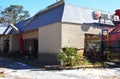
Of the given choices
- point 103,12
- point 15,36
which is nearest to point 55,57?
point 103,12

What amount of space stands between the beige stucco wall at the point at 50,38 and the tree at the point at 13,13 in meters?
50.2

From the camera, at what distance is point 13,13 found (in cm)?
7825

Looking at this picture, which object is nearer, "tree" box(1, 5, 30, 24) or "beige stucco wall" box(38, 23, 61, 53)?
"beige stucco wall" box(38, 23, 61, 53)

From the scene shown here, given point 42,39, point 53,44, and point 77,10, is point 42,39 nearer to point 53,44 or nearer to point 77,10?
point 53,44

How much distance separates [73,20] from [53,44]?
278cm

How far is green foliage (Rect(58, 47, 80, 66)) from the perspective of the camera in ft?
64.0

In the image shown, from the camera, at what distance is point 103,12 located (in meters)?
26.3

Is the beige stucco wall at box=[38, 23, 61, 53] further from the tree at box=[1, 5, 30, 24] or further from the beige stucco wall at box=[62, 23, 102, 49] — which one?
the tree at box=[1, 5, 30, 24]

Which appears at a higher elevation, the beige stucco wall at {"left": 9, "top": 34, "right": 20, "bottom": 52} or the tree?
the tree

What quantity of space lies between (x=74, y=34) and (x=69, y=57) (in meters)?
3.33

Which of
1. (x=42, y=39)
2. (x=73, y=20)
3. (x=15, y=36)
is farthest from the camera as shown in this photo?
(x=15, y=36)

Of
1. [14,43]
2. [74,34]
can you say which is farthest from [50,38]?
[14,43]

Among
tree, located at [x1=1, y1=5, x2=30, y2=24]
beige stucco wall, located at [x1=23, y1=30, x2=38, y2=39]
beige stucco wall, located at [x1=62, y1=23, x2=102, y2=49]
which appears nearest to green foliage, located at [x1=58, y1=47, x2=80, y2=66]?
beige stucco wall, located at [x1=62, y1=23, x2=102, y2=49]

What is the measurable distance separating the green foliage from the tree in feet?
183
